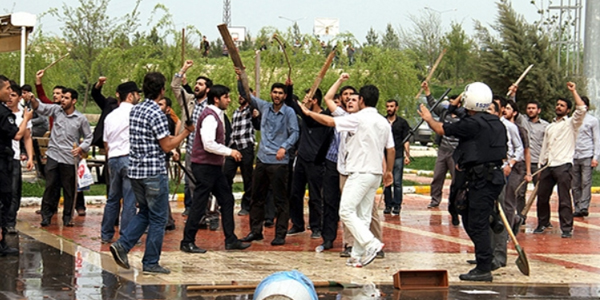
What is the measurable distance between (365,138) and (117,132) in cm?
317

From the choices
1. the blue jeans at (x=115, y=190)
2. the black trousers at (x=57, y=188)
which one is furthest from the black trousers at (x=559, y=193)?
the black trousers at (x=57, y=188)

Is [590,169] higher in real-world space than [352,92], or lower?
lower

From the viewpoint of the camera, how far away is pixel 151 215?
9.93 metres

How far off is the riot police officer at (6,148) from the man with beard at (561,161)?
7595 mm

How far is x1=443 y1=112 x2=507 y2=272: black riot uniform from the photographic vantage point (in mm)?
10109

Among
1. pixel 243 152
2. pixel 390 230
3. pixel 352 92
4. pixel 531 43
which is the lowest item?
pixel 390 230

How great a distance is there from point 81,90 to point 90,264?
103ft

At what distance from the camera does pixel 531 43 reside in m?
28.2

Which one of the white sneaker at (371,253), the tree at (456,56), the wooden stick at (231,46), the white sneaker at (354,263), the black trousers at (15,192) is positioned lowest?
the white sneaker at (354,263)

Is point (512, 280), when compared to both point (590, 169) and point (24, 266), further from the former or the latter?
point (590, 169)

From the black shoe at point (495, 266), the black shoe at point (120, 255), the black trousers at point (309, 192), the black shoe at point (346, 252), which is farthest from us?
the black trousers at point (309, 192)

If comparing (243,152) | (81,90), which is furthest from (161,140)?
(81,90)

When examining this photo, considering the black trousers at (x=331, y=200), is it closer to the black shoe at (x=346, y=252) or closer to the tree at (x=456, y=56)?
the black shoe at (x=346, y=252)

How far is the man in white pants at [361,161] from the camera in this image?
1057cm
